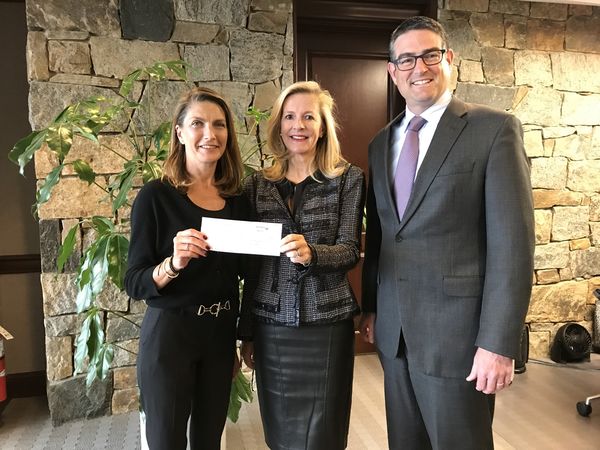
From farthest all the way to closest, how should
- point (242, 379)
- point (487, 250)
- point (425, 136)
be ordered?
point (242, 379)
point (425, 136)
point (487, 250)

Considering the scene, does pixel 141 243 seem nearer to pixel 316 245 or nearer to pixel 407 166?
pixel 316 245

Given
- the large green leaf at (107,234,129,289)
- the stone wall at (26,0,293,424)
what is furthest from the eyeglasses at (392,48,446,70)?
the stone wall at (26,0,293,424)

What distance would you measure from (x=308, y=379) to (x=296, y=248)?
444 millimetres

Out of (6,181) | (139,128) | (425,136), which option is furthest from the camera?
(6,181)

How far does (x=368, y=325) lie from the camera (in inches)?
66.6

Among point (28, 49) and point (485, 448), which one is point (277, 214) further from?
point (28, 49)

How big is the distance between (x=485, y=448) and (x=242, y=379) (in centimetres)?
106

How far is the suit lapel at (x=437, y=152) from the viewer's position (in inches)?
53.4

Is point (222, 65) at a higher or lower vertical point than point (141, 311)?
higher

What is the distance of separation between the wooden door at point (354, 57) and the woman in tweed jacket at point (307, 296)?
1.78m

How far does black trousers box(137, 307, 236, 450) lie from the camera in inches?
53.6

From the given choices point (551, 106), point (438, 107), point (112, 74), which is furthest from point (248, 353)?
point (551, 106)

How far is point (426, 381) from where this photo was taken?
1411 mm

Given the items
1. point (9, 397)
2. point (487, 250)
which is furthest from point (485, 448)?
point (9, 397)
